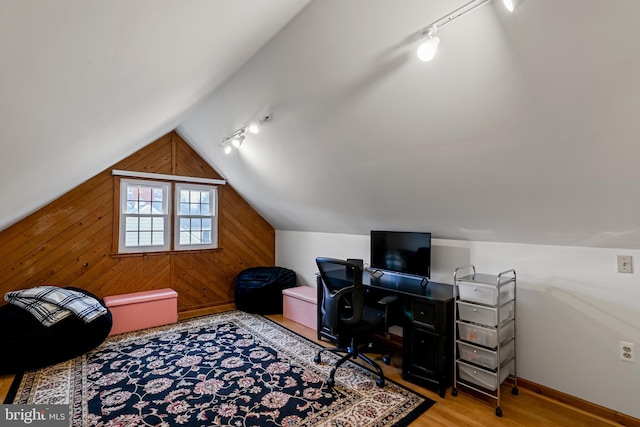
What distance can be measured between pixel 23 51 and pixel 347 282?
275 centimetres

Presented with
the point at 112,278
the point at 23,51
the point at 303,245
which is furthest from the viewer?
the point at 303,245

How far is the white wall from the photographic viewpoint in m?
2.32

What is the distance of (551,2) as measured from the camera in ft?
4.81

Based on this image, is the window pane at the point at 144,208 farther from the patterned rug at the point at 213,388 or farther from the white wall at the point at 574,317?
the white wall at the point at 574,317

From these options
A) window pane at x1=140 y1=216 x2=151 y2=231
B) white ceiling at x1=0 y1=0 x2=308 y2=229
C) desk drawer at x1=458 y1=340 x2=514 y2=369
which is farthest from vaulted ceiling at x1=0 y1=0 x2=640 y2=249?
window pane at x1=140 y1=216 x2=151 y2=231

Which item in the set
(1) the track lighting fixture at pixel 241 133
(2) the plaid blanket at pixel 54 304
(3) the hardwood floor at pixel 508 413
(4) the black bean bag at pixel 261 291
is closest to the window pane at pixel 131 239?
(2) the plaid blanket at pixel 54 304

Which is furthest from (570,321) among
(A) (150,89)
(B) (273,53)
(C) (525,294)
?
(A) (150,89)

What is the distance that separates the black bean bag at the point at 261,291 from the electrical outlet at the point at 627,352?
3715 mm

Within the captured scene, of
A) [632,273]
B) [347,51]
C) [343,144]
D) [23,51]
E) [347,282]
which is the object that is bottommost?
[347,282]

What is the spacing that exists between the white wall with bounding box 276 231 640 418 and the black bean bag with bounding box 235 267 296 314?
2750 mm

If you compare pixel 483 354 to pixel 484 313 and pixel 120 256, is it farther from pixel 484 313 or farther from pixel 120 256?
pixel 120 256

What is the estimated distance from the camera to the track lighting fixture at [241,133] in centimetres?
319

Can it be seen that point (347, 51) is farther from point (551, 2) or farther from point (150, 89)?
point (150, 89)

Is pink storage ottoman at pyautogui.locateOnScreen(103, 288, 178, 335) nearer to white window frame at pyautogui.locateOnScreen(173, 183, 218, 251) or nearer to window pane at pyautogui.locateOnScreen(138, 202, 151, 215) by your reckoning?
white window frame at pyautogui.locateOnScreen(173, 183, 218, 251)
